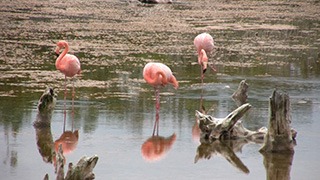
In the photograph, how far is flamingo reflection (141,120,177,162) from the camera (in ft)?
23.7

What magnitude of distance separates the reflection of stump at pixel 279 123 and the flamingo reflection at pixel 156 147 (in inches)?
55.8

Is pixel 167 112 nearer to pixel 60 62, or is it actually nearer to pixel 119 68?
pixel 60 62

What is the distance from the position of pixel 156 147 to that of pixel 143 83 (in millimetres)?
4596

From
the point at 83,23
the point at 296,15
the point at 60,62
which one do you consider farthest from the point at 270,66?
the point at 296,15

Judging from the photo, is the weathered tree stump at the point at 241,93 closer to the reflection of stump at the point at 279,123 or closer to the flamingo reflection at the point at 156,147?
the flamingo reflection at the point at 156,147

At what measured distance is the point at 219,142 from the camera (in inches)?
308

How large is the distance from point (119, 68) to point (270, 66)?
4067 millimetres

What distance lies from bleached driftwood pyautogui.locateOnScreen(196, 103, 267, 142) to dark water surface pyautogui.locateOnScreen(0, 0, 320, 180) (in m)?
0.24

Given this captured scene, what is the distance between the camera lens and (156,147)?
7.63m

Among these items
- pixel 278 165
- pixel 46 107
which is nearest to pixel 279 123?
pixel 278 165

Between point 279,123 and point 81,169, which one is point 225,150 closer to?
point 279,123

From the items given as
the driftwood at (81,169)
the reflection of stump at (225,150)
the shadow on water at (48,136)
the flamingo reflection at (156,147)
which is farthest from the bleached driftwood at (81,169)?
the reflection of stump at (225,150)

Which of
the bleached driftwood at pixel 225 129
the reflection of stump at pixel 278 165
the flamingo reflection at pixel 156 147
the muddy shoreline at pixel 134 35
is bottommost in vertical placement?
the reflection of stump at pixel 278 165

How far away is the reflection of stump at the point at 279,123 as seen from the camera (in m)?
7.20
